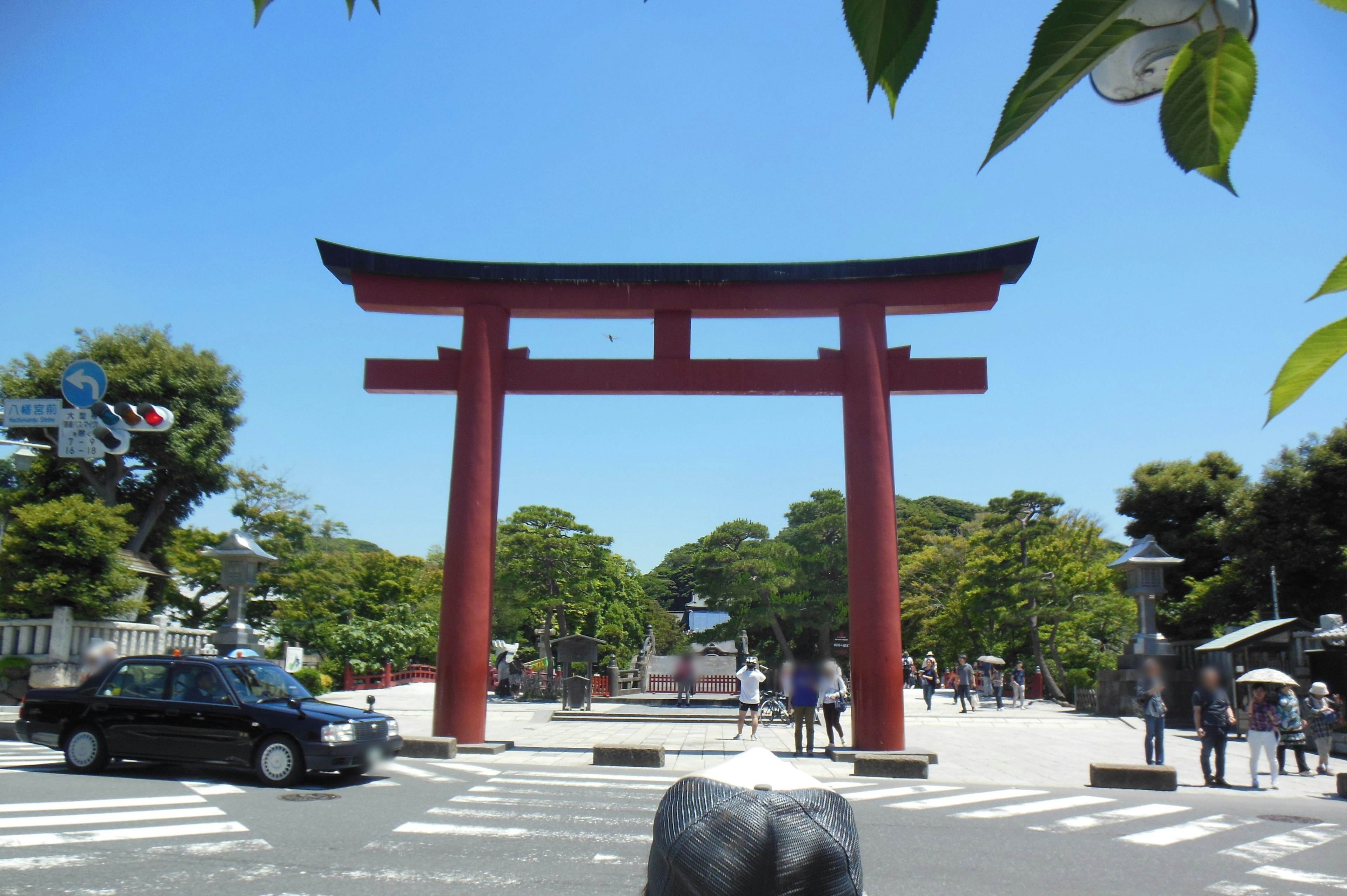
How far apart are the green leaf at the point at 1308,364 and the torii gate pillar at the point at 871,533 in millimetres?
12362

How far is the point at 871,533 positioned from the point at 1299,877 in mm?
7188

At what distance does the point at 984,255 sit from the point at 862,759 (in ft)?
25.7

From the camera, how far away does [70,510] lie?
18859mm

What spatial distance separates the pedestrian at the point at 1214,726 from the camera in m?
12.0

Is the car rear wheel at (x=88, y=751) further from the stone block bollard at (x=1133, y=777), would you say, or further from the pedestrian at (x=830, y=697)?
the stone block bollard at (x=1133, y=777)

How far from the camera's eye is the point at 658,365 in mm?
14195

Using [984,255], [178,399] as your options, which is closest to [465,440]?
[984,255]

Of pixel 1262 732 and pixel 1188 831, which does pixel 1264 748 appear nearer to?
pixel 1262 732

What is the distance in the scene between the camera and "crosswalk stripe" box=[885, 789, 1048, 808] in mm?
9797

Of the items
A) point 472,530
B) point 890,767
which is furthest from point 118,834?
point 890,767

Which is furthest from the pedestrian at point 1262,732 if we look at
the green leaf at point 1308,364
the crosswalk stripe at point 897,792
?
the green leaf at point 1308,364

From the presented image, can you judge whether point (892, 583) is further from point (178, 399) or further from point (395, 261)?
point (178, 399)

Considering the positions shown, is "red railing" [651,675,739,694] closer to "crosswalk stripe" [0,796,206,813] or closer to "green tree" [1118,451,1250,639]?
"green tree" [1118,451,1250,639]

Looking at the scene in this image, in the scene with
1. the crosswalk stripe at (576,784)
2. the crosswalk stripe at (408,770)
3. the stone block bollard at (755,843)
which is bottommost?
the crosswalk stripe at (576,784)
